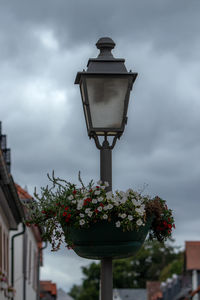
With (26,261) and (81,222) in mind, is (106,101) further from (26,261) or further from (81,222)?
(26,261)

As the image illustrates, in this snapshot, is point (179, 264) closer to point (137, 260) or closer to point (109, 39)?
point (137, 260)

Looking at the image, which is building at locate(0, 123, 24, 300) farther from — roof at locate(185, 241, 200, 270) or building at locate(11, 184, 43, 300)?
roof at locate(185, 241, 200, 270)

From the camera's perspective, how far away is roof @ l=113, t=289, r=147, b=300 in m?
110

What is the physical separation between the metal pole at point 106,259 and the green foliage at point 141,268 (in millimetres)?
Answer: 100110

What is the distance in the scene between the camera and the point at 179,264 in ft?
347

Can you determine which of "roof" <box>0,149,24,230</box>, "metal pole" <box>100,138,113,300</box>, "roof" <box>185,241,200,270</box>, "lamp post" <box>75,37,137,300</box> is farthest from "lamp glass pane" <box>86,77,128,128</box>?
"roof" <box>185,241,200,270</box>

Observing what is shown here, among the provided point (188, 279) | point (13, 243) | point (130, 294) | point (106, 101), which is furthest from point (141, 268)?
point (106, 101)

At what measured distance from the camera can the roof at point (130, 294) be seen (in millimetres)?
110312

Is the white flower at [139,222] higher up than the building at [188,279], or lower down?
lower down

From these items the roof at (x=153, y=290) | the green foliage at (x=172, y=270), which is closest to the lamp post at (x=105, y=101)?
the roof at (x=153, y=290)

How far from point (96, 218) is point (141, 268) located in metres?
109

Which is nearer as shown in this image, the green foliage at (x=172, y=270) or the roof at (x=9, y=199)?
the roof at (x=9, y=199)

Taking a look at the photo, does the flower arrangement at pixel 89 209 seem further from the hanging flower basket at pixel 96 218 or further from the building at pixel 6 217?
the building at pixel 6 217

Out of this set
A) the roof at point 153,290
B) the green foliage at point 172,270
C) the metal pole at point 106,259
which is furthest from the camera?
the green foliage at point 172,270
